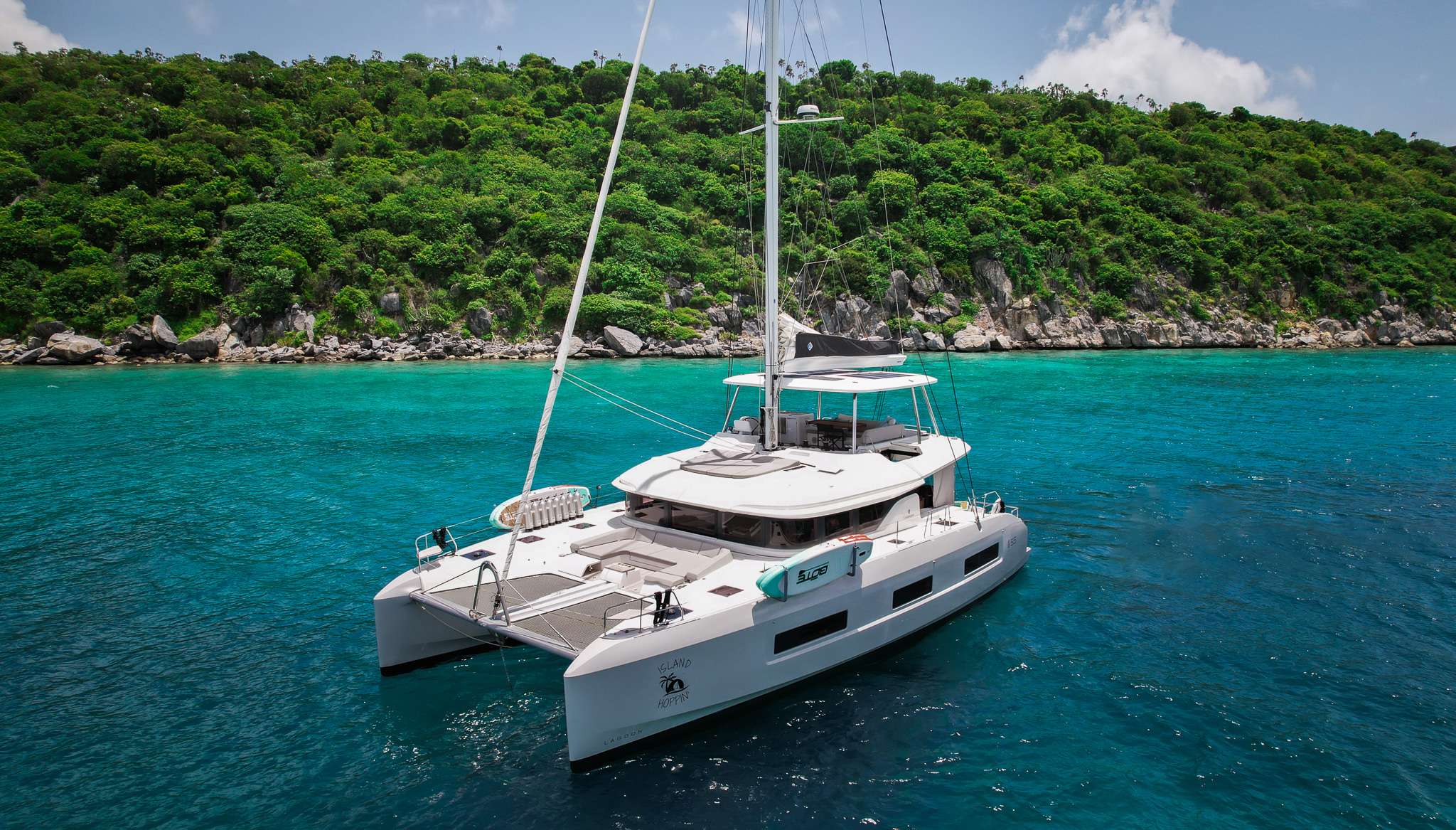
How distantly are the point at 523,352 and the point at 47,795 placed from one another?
54.5 metres

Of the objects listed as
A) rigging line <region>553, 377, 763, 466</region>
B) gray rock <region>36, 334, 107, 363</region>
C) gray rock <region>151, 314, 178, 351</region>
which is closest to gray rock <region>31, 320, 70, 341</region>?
gray rock <region>36, 334, 107, 363</region>

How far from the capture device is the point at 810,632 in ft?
34.1

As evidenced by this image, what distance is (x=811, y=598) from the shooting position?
1026 cm

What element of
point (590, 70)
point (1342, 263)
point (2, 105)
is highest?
point (590, 70)

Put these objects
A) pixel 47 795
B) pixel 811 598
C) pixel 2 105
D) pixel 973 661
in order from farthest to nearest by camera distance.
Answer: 1. pixel 2 105
2. pixel 973 661
3. pixel 811 598
4. pixel 47 795

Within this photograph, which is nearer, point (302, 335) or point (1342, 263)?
point (302, 335)

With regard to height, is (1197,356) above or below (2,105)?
below

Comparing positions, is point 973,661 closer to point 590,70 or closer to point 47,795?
point 47,795

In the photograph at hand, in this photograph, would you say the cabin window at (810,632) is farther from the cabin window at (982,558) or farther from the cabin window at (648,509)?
the cabin window at (982,558)

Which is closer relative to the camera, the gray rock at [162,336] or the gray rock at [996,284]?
the gray rock at [162,336]

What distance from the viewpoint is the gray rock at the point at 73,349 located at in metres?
51.9

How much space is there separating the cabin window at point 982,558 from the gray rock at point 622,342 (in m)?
49.8

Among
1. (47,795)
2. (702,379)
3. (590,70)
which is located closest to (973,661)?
(47,795)

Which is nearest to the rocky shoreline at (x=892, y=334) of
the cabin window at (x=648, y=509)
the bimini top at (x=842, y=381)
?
the bimini top at (x=842, y=381)
